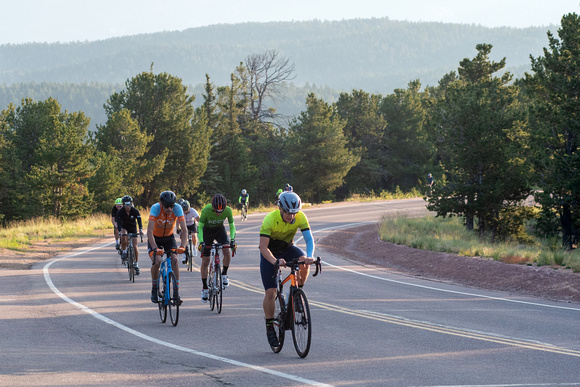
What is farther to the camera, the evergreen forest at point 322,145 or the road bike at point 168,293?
the evergreen forest at point 322,145

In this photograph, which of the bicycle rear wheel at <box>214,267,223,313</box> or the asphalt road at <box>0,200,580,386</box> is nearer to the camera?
the asphalt road at <box>0,200,580,386</box>

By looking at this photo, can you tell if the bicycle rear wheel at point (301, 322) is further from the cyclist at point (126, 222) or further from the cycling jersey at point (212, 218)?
the cyclist at point (126, 222)

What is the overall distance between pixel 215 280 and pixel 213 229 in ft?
3.94

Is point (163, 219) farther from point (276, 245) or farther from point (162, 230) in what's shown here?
point (276, 245)

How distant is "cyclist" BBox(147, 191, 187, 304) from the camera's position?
10.2 meters

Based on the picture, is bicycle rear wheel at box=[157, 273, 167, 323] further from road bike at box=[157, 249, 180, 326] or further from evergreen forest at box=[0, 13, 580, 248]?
evergreen forest at box=[0, 13, 580, 248]

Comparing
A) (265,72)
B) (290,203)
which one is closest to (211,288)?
(290,203)

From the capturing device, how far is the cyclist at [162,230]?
10.2 m

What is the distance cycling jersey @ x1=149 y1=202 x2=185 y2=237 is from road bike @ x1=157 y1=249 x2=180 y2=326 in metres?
0.63

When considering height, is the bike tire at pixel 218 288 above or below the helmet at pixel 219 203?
below

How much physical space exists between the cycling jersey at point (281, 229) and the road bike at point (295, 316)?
37 centimetres

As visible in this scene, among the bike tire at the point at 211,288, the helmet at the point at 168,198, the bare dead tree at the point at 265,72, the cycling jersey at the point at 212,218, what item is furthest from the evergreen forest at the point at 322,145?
the helmet at the point at 168,198

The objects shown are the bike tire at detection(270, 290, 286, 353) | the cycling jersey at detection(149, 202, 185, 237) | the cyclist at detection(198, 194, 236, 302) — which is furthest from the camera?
the cyclist at detection(198, 194, 236, 302)

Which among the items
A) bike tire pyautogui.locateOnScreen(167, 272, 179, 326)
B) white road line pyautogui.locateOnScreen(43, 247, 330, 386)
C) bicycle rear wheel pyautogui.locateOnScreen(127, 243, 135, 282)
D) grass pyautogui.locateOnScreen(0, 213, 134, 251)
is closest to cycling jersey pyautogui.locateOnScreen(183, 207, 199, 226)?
bicycle rear wheel pyautogui.locateOnScreen(127, 243, 135, 282)
